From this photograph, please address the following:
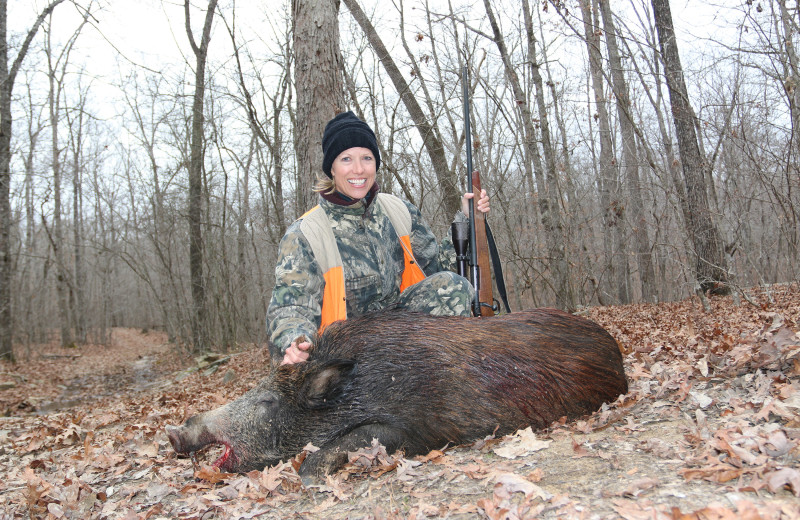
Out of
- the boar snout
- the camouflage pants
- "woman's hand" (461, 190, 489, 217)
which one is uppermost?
"woman's hand" (461, 190, 489, 217)

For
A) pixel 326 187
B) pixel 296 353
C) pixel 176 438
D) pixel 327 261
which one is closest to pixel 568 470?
pixel 296 353

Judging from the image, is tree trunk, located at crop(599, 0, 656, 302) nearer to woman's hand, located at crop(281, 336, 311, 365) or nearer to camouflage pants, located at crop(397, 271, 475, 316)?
camouflage pants, located at crop(397, 271, 475, 316)

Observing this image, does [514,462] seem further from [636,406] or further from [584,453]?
[636,406]

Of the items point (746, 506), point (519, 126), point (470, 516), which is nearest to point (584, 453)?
point (470, 516)

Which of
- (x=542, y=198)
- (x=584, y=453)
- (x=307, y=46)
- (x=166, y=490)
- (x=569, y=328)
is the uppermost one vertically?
(x=307, y=46)

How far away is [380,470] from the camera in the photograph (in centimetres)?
267

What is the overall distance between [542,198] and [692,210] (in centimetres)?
280

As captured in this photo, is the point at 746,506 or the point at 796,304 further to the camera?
the point at 796,304

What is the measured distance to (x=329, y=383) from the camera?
301 cm

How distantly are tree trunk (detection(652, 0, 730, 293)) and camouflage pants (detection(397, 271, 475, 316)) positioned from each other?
225 inches

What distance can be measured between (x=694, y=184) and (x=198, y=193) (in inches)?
527

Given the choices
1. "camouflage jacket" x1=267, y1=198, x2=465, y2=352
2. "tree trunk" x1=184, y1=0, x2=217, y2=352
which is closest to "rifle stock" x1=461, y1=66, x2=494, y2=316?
"camouflage jacket" x1=267, y1=198, x2=465, y2=352

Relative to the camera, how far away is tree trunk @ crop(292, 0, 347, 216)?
18.4ft

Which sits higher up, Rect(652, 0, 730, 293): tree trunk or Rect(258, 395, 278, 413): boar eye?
Rect(652, 0, 730, 293): tree trunk
